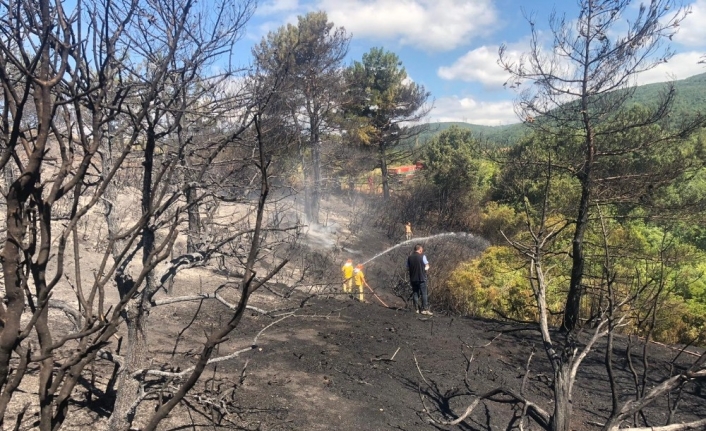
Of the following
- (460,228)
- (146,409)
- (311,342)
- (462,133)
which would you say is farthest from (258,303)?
(462,133)

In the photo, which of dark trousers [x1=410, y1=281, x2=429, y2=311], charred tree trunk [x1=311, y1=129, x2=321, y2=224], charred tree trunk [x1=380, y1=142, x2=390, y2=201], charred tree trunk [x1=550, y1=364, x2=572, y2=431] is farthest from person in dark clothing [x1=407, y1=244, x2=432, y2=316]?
charred tree trunk [x1=380, y1=142, x2=390, y2=201]

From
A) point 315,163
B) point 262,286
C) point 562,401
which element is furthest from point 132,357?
point 315,163

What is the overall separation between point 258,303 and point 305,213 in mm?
12739

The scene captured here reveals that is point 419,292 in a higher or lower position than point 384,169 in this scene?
lower

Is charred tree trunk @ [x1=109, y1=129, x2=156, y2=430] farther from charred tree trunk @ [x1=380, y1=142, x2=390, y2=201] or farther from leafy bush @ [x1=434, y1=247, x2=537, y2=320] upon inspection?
charred tree trunk @ [x1=380, y1=142, x2=390, y2=201]

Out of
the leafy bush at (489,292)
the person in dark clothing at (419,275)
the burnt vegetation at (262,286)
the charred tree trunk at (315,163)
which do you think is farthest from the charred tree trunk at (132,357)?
the charred tree trunk at (315,163)

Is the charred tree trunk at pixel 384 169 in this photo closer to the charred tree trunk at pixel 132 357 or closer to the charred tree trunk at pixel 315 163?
the charred tree trunk at pixel 315 163

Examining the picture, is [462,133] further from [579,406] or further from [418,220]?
[579,406]

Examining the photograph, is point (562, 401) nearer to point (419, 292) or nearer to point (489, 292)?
point (419, 292)

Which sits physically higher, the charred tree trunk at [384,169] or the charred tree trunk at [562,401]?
the charred tree trunk at [384,169]

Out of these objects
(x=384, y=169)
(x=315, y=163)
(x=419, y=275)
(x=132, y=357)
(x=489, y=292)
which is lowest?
(x=489, y=292)

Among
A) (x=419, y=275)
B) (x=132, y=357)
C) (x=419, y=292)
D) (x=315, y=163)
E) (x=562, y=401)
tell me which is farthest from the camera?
(x=315, y=163)

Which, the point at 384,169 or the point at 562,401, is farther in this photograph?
the point at 384,169

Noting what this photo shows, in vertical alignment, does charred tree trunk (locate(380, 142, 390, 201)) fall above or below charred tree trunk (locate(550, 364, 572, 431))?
above
